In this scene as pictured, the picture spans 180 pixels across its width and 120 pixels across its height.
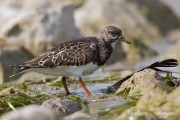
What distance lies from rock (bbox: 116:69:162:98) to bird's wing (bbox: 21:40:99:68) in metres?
0.59

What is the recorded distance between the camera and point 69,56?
6.52 m

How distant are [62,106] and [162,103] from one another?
1030 mm

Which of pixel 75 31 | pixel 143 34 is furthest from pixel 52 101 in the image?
pixel 143 34

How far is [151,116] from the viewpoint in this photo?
15.2 ft

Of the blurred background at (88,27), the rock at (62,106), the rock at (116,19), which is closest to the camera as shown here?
the rock at (62,106)

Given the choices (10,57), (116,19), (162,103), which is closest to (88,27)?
(116,19)

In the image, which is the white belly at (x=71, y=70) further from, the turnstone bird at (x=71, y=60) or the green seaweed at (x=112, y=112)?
the green seaweed at (x=112, y=112)

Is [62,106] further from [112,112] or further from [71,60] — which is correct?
[71,60]

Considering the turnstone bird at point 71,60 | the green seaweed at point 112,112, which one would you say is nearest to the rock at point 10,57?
the turnstone bird at point 71,60

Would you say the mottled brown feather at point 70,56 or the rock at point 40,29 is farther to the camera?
the rock at point 40,29

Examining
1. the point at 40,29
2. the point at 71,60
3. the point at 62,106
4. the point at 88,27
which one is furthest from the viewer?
the point at 88,27

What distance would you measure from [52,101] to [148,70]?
1.19 m

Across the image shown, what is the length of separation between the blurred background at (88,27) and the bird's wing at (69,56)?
2213 millimetres

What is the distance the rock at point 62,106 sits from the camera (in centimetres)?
526
